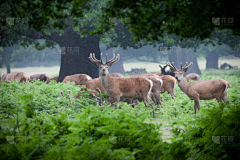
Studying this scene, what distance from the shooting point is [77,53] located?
10844 millimetres

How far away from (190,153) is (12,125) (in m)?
3.06

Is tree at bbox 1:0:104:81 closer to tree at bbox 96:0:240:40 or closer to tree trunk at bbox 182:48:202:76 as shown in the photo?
tree at bbox 96:0:240:40

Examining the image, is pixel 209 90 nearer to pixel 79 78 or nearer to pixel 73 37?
pixel 73 37

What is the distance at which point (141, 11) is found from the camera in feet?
15.6

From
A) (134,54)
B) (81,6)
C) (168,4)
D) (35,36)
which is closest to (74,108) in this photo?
(35,36)

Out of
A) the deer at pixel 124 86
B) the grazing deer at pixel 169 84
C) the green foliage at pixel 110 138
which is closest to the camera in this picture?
the green foliage at pixel 110 138

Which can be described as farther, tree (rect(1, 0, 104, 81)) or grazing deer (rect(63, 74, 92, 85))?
grazing deer (rect(63, 74, 92, 85))

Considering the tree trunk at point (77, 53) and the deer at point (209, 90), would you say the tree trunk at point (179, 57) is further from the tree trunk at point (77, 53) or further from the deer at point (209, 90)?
the deer at point (209, 90)

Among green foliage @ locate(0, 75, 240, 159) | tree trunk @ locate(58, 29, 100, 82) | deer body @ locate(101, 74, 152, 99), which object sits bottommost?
green foliage @ locate(0, 75, 240, 159)

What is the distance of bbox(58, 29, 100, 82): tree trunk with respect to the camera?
10297mm

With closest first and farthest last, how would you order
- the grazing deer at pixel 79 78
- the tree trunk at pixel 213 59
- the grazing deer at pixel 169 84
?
the grazing deer at pixel 169 84 → the grazing deer at pixel 79 78 → the tree trunk at pixel 213 59

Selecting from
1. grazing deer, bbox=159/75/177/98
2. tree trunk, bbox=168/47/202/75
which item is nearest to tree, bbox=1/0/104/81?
grazing deer, bbox=159/75/177/98

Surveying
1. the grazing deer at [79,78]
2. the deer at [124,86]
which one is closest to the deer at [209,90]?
the deer at [124,86]

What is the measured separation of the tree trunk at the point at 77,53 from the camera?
10.3 meters
